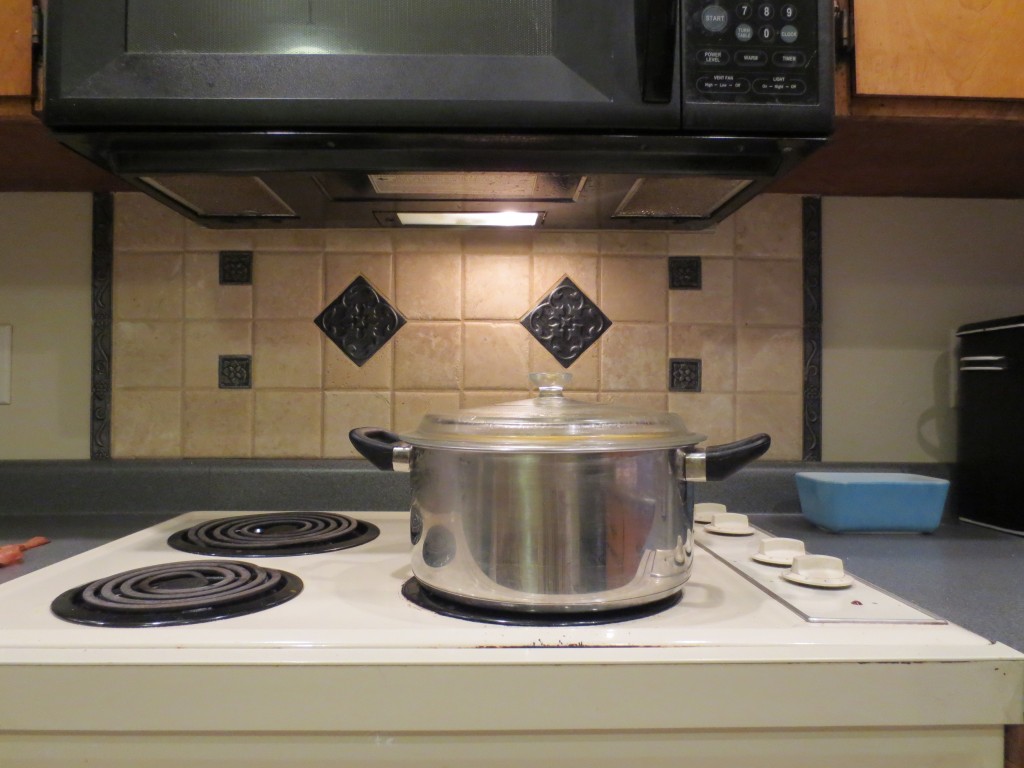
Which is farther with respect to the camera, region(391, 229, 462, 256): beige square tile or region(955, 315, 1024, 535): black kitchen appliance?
region(391, 229, 462, 256): beige square tile

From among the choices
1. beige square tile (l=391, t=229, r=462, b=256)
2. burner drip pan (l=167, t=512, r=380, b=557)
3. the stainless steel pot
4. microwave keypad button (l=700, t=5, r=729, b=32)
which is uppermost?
microwave keypad button (l=700, t=5, r=729, b=32)

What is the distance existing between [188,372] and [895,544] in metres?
1.06

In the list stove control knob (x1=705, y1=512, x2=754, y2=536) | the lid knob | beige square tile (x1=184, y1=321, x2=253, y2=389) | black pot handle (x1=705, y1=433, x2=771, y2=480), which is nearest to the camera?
black pot handle (x1=705, y1=433, x2=771, y2=480)

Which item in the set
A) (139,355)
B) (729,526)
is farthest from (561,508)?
(139,355)

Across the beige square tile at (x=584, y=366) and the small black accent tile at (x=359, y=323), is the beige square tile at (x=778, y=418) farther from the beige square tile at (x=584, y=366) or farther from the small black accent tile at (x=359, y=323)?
the small black accent tile at (x=359, y=323)

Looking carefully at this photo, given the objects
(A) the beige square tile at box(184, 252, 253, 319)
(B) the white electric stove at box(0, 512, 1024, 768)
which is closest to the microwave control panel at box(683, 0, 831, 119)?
(B) the white electric stove at box(0, 512, 1024, 768)

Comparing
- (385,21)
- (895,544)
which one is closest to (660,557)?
(895,544)

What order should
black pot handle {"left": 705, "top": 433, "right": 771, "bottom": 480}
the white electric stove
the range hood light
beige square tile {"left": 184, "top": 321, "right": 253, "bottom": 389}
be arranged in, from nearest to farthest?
1. the white electric stove
2. black pot handle {"left": 705, "top": 433, "right": 771, "bottom": 480}
3. the range hood light
4. beige square tile {"left": 184, "top": 321, "right": 253, "bottom": 389}

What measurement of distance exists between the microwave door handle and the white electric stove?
0.50 m

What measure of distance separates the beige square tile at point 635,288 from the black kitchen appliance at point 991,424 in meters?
0.46

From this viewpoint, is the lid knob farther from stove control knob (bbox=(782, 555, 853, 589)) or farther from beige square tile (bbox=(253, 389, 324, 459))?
beige square tile (bbox=(253, 389, 324, 459))

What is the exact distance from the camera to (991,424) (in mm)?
920

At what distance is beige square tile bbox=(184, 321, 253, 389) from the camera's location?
3.33 feet

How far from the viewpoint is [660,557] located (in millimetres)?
533
